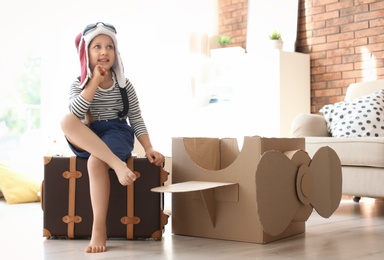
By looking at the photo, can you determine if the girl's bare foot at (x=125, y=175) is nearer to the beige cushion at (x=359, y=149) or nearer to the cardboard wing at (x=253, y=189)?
the cardboard wing at (x=253, y=189)

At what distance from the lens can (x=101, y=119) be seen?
2021mm

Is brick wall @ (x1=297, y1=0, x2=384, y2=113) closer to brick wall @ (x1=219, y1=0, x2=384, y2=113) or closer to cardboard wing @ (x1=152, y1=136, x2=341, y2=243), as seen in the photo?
brick wall @ (x1=219, y1=0, x2=384, y2=113)

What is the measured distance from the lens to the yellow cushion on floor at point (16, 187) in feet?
10.8

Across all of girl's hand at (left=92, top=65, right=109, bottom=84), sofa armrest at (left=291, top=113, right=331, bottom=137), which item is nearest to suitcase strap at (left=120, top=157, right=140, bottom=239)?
girl's hand at (left=92, top=65, right=109, bottom=84)

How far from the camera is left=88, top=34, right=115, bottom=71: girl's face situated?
2.01 meters

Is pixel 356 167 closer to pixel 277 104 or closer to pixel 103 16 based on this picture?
pixel 277 104

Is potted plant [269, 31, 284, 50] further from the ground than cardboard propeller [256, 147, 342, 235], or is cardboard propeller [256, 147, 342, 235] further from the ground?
potted plant [269, 31, 284, 50]

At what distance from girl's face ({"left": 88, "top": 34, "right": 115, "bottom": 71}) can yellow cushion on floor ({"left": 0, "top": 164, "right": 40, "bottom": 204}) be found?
1557 millimetres

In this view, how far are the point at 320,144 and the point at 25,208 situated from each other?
1.57 metres

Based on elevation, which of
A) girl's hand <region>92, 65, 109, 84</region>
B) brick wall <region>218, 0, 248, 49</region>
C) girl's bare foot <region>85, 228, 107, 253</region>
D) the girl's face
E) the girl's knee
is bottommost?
girl's bare foot <region>85, 228, 107, 253</region>

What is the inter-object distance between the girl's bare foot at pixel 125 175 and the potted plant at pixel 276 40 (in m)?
3.02

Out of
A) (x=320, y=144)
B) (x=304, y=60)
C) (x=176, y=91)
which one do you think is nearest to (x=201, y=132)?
(x=176, y=91)

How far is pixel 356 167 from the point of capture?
8.96ft

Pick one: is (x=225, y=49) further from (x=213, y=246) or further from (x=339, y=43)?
(x=213, y=246)
